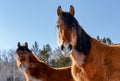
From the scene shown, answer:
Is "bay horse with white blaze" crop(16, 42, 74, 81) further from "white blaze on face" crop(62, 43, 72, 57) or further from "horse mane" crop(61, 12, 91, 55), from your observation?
"white blaze on face" crop(62, 43, 72, 57)

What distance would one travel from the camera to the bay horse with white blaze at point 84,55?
7.11 meters

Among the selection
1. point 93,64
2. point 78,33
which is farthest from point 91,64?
point 78,33

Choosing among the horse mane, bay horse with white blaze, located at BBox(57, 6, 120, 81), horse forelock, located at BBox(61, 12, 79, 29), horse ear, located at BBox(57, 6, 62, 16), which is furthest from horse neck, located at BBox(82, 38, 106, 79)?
horse ear, located at BBox(57, 6, 62, 16)

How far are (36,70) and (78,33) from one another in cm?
578

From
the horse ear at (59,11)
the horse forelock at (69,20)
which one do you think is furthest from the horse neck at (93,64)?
the horse ear at (59,11)

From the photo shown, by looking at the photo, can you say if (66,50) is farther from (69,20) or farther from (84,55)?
(69,20)

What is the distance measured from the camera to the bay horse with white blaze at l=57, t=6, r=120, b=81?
7.11 metres

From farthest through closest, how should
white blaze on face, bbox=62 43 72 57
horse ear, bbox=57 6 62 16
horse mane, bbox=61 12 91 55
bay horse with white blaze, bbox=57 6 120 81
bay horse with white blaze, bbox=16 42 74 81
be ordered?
bay horse with white blaze, bbox=16 42 74 81 → horse ear, bbox=57 6 62 16 → horse mane, bbox=61 12 91 55 → bay horse with white blaze, bbox=57 6 120 81 → white blaze on face, bbox=62 43 72 57

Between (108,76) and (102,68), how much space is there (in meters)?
0.22

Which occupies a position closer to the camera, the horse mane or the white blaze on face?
the white blaze on face

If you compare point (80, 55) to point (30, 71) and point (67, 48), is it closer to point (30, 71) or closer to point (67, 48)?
point (67, 48)

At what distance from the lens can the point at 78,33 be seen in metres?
7.28

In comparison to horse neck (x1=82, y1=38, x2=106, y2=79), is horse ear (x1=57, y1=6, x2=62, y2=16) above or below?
above

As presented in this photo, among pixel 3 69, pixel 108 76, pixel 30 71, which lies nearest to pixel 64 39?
pixel 108 76
